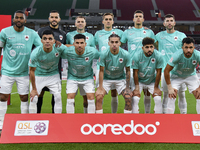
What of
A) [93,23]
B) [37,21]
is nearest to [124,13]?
[93,23]

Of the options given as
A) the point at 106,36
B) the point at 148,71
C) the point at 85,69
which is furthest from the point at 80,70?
the point at 148,71

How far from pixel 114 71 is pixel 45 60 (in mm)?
1454

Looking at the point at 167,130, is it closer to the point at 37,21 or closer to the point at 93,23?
the point at 93,23

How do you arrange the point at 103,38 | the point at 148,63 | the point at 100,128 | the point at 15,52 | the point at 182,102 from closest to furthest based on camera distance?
1. the point at 100,128
2. the point at 15,52
3. the point at 148,63
4. the point at 182,102
5. the point at 103,38

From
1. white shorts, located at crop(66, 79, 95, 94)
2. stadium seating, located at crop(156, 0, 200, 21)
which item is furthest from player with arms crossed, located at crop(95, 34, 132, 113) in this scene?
stadium seating, located at crop(156, 0, 200, 21)

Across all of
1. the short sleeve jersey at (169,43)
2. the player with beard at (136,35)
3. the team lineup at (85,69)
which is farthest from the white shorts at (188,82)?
the player with beard at (136,35)

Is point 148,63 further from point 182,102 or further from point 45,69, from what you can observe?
point 45,69

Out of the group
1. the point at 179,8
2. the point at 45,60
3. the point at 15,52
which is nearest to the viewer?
the point at 45,60

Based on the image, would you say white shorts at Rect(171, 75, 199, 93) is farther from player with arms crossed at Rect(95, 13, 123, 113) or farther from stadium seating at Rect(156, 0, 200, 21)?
stadium seating at Rect(156, 0, 200, 21)

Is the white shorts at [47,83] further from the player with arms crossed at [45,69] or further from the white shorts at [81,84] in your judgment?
the white shorts at [81,84]

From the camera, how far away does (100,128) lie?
3584 millimetres

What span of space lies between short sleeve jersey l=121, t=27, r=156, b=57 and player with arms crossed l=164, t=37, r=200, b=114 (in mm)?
1051

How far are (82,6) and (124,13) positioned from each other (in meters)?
7.04

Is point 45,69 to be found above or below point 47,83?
above
